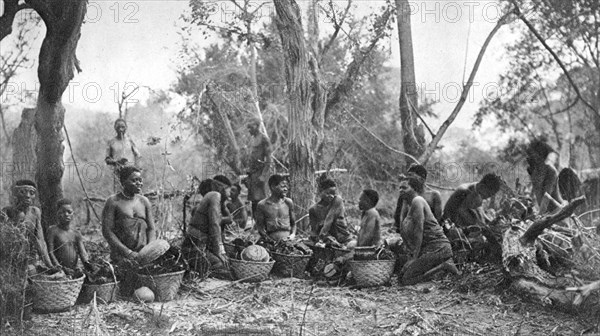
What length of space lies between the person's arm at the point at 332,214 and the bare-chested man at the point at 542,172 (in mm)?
2585

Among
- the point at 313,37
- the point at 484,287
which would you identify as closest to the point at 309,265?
the point at 484,287

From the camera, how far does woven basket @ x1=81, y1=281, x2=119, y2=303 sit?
5984mm

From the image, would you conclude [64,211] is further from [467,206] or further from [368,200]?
[467,206]

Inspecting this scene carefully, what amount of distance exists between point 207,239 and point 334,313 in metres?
2.15

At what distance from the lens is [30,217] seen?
6.52 meters

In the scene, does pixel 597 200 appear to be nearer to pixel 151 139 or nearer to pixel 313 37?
pixel 313 37

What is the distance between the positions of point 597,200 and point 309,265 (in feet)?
25.9

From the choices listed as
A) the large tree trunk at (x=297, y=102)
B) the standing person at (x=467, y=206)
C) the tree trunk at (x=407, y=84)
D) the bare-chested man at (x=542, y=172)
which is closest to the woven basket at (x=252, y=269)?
the standing person at (x=467, y=206)

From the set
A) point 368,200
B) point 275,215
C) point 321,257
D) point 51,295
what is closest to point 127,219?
point 51,295

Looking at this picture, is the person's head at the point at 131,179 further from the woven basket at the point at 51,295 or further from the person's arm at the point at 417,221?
the person's arm at the point at 417,221

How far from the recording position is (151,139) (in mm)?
9680

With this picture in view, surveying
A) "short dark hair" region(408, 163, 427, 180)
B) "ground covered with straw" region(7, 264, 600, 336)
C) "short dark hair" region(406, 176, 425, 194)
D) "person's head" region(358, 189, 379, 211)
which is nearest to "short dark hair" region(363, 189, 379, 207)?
"person's head" region(358, 189, 379, 211)

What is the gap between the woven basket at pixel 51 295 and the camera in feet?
18.0

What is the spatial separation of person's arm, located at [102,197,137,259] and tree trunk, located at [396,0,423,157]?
19.9ft
